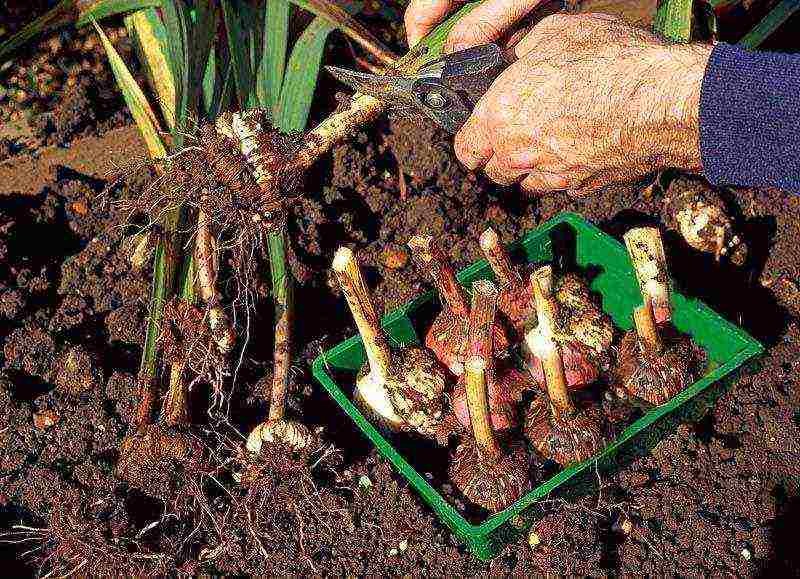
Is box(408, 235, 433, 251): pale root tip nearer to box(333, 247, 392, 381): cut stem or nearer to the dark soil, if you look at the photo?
box(333, 247, 392, 381): cut stem

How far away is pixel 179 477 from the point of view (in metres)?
1.82

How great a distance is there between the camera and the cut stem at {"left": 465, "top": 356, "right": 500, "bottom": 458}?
1446 millimetres

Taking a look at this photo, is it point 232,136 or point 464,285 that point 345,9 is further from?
point 464,285

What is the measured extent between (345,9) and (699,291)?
1358mm

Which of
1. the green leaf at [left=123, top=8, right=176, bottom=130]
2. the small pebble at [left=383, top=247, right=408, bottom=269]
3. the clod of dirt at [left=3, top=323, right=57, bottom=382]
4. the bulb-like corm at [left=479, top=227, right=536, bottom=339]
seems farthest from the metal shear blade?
the clod of dirt at [left=3, top=323, right=57, bottom=382]

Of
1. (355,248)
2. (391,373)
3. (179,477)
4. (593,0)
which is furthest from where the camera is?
(593,0)

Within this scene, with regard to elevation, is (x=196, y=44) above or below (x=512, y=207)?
above

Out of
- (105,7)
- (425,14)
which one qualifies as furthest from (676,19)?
(105,7)

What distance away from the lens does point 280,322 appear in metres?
1.93

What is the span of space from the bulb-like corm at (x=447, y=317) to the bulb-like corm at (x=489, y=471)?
0.62 ft

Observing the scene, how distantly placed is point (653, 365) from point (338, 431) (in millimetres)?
799

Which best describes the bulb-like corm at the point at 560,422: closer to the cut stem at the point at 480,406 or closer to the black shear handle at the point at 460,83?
the cut stem at the point at 480,406

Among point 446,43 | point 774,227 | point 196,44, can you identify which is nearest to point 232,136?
point 196,44

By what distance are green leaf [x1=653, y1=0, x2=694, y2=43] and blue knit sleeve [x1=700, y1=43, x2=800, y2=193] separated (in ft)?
2.13
